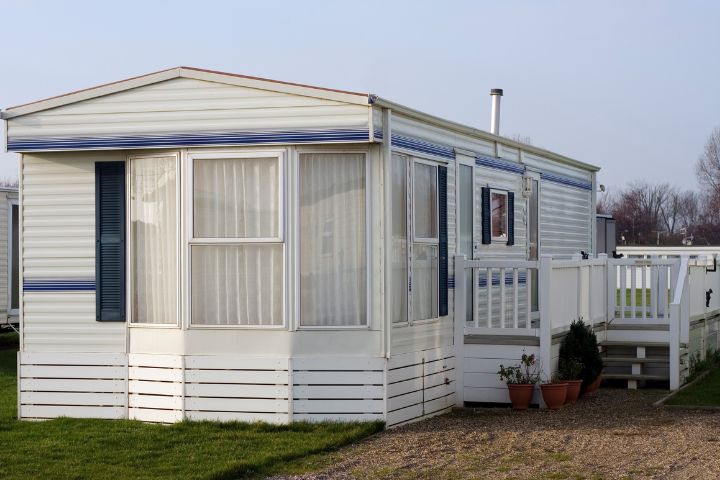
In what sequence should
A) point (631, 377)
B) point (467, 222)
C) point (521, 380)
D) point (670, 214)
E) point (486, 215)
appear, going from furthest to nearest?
1. point (670, 214)
2. point (631, 377)
3. point (486, 215)
4. point (467, 222)
5. point (521, 380)

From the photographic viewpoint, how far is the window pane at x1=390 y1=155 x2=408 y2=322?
9.11 metres

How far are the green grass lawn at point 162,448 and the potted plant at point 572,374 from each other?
2429 mm

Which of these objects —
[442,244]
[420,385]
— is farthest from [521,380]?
[442,244]

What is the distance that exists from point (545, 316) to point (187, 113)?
3708 mm

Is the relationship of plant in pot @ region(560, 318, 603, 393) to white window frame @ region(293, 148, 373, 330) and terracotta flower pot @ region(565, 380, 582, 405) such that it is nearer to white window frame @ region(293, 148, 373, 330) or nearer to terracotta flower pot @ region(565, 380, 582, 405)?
terracotta flower pot @ region(565, 380, 582, 405)

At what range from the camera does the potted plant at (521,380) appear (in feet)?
32.7

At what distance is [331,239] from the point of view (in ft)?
29.4

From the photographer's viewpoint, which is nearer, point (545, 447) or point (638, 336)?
point (545, 447)

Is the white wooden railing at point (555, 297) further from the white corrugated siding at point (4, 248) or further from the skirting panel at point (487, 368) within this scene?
the white corrugated siding at point (4, 248)

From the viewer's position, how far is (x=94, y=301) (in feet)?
30.8

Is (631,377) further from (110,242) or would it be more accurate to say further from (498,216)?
(110,242)

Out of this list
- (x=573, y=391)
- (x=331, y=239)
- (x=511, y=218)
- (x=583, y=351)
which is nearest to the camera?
(x=331, y=239)

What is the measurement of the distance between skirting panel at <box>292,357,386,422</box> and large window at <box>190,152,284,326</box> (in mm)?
483

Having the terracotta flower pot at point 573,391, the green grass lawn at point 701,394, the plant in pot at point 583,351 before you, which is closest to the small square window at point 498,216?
the plant in pot at point 583,351
